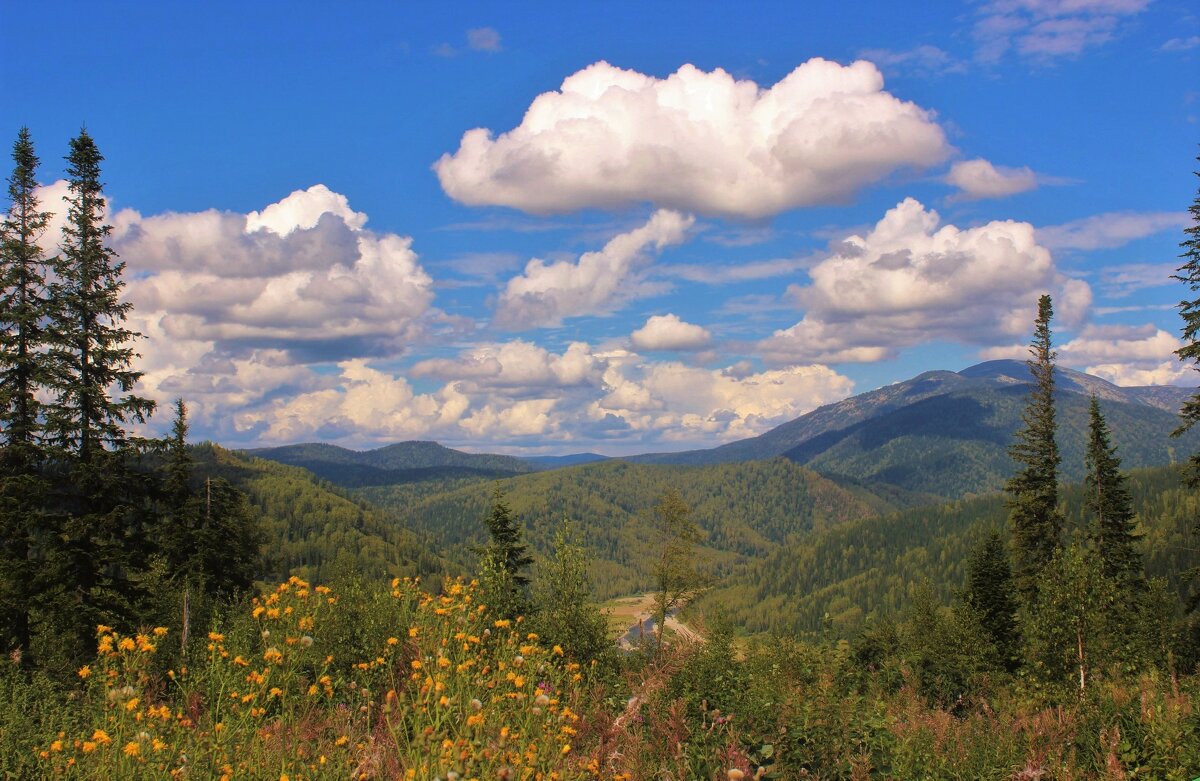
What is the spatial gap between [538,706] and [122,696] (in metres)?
3.34

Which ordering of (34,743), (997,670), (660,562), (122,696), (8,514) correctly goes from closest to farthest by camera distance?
(122,696), (34,743), (8,514), (997,670), (660,562)

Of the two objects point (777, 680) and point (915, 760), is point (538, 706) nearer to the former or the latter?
point (915, 760)

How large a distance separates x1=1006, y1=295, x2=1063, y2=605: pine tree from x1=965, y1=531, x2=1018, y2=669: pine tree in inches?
165

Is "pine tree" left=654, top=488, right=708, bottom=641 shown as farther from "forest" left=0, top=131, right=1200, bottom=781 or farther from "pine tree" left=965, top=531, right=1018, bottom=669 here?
"pine tree" left=965, top=531, right=1018, bottom=669

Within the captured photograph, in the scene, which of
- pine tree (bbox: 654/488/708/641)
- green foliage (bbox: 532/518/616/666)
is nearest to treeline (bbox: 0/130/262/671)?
Result: green foliage (bbox: 532/518/616/666)

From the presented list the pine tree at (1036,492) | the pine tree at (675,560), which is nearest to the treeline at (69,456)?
the pine tree at (675,560)

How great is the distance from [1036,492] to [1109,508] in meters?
3.76

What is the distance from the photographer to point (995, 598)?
38.8m

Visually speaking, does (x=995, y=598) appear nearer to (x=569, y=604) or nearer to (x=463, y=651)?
(x=569, y=604)

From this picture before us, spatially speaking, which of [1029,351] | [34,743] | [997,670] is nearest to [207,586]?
[34,743]

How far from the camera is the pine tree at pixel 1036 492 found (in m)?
33.1

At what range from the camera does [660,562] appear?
134 feet

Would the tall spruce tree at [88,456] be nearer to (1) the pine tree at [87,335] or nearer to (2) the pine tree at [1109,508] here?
(1) the pine tree at [87,335]

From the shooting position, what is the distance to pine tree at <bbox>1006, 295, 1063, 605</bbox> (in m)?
33.1
